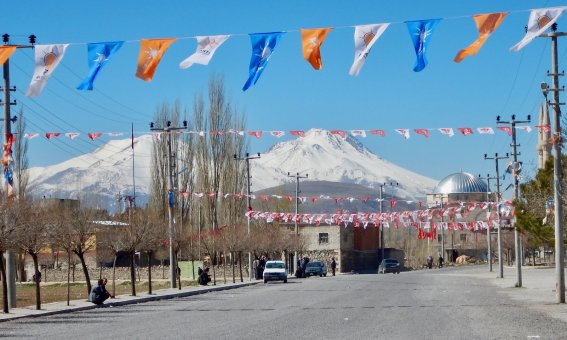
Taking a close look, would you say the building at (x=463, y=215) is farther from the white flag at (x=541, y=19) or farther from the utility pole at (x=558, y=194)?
the white flag at (x=541, y=19)

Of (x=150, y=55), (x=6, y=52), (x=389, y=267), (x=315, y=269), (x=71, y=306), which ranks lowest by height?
(x=389, y=267)

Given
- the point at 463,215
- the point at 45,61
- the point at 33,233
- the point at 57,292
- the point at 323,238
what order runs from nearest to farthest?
the point at 45,61, the point at 33,233, the point at 57,292, the point at 323,238, the point at 463,215

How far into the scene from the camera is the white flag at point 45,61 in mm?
27422

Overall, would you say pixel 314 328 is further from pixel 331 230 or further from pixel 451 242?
pixel 451 242

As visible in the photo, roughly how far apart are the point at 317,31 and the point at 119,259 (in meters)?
67.6

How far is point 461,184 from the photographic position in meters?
160

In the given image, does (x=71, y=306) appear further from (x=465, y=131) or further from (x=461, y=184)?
(x=461, y=184)

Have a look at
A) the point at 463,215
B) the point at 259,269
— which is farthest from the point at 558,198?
the point at 463,215

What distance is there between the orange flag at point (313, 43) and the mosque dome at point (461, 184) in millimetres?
137099

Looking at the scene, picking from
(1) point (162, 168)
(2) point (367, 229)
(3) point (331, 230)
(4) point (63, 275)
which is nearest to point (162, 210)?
(1) point (162, 168)

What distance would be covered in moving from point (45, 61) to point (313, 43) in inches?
298

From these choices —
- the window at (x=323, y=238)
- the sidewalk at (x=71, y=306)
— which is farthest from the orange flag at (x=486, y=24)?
the window at (x=323, y=238)

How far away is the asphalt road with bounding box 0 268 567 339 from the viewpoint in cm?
2311

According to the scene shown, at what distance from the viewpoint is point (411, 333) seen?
2291 centimetres
